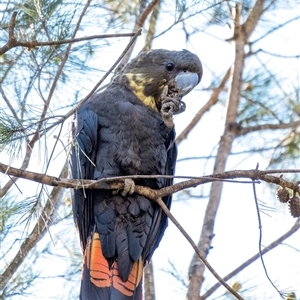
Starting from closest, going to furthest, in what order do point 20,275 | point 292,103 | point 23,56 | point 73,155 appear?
point 73,155 → point 23,56 → point 20,275 → point 292,103

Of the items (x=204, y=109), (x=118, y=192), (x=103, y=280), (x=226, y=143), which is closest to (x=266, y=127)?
(x=226, y=143)

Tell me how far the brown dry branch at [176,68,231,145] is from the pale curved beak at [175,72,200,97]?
2.59 feet

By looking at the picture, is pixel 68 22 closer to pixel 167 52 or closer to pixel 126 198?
pixel 167 52

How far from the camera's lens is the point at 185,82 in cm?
328

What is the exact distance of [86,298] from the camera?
281 cm

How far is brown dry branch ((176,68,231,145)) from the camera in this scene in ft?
13.6

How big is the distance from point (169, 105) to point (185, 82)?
148 millimetres

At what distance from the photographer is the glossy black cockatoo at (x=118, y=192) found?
289 cm

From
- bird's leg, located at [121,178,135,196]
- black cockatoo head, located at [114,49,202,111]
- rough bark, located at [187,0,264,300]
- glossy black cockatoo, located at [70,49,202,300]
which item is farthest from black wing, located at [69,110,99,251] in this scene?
rough bark, located at [187,0,264,300]

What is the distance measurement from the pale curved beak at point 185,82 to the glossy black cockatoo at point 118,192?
3.3 inches

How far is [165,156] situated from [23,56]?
80 cm

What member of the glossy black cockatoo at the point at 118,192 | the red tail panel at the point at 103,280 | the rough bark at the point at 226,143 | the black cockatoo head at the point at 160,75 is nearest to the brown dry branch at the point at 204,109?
the rough bark at the point at 226,143

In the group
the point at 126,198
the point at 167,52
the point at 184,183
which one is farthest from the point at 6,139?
the point at 167,52

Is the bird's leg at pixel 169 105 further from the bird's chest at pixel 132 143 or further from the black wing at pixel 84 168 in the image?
the black wing at pixel 84 168
